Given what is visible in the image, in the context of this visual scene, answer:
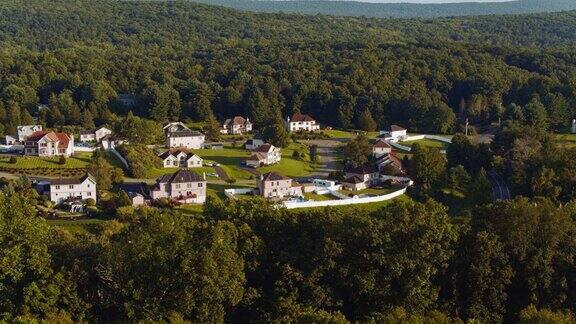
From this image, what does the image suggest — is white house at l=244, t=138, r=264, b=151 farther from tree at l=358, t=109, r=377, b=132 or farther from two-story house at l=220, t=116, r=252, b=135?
tree at l=358, t=109, r=377, b=132

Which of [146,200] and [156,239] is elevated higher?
[156,239]

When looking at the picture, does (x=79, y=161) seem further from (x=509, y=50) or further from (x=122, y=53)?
(x=509, y=50)

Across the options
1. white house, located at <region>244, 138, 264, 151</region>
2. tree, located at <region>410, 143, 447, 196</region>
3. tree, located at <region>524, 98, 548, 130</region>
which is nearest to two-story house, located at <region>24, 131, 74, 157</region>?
white house, located at <region>244, 138, 264, 151</region>

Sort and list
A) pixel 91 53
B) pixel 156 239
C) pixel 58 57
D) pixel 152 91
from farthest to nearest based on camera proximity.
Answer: pixel 91 53 → pixel 58 57 → pixel 152 91 → pixel 156 239

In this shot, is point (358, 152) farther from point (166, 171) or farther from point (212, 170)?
point (166, 171)

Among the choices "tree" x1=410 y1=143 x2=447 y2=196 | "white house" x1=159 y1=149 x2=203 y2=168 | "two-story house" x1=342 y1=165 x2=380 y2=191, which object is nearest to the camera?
"tree" x1=410 y1=143 x2=447 y2=196

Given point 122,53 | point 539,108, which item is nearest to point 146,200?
point 539,108
